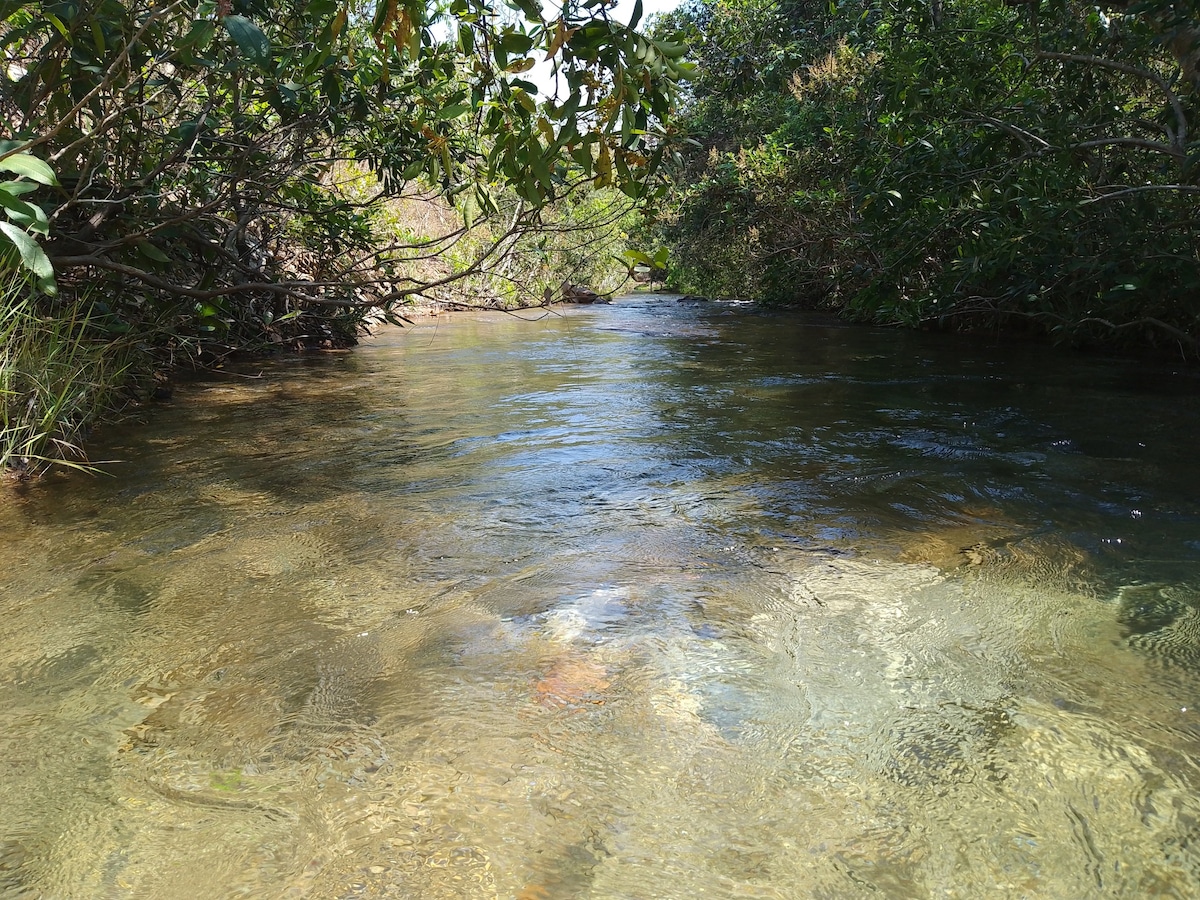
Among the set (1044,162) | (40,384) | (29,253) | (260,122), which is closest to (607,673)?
(29,253)

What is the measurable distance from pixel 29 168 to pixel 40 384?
2166 millimetres

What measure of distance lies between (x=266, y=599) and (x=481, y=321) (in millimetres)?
13742

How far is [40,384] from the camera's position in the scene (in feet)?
13.1

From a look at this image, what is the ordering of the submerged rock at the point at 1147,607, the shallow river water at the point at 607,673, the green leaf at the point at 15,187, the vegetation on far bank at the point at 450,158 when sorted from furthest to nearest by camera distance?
the vegetation on far bank at the point at 450,158 < the submerged rock at the point at 1147,607 < the green leaf at the point at 15,187 < the shallow river water at the point at 607,673

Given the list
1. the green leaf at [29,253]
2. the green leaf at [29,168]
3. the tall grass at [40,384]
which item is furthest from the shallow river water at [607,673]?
the green leaf at [29,168]

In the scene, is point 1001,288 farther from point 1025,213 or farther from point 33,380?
point 33,380

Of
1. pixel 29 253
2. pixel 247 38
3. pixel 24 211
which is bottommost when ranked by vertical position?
pixel 29 253

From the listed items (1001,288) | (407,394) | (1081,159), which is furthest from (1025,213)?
(407,394)

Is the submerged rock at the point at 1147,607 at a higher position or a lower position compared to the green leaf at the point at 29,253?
lower

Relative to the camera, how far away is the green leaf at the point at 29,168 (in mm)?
2229

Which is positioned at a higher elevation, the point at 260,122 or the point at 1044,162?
the point at 260,122

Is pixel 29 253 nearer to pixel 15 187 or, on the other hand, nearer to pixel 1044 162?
pixel 15 187

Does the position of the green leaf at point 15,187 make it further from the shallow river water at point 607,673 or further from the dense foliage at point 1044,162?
the dense foliage at point 1044,162

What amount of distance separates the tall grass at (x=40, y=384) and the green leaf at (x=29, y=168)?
5.05 feet
